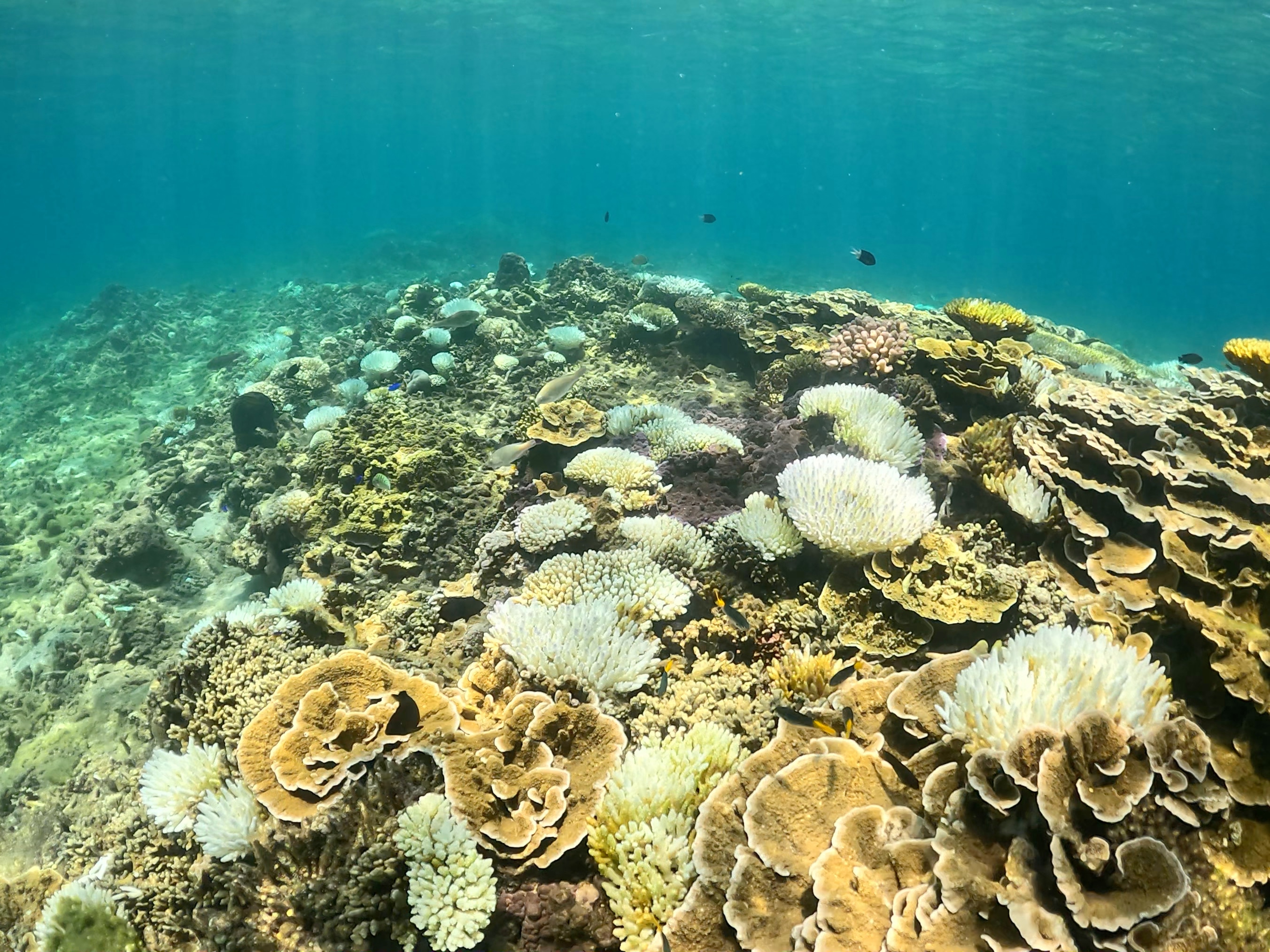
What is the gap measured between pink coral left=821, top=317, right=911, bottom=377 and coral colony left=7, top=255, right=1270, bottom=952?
59 millimetres

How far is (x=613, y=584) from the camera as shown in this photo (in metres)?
4.83

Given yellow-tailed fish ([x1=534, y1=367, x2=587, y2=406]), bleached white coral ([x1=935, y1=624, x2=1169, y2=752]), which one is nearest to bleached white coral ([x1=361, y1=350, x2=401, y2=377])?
yellow-tailed fish ([x1=534, y1=367, x2=587, y2=406])

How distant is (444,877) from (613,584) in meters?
2.26

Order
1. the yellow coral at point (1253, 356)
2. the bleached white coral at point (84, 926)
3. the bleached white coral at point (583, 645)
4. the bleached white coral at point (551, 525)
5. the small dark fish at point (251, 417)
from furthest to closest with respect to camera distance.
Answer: the small dark fish at point (251, 417) < the bleached white coral at point (551, 525) < the yellow coral at point (1253, 356) < the bleached white coral at point (583, 645) < the bleached white coral at point (84, 926)

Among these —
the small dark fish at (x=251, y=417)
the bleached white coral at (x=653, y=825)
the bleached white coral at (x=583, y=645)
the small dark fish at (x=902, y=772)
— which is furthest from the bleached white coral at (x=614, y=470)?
the small dark fish at (x=251, y=417)

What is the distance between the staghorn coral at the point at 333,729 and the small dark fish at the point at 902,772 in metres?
2.38

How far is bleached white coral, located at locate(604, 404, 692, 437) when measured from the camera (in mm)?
7961

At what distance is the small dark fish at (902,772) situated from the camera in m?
3.02

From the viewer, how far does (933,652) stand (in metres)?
4.17

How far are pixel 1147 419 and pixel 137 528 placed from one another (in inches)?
514

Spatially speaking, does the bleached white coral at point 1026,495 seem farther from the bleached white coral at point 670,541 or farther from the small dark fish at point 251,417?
the small dark fish at point 251,417

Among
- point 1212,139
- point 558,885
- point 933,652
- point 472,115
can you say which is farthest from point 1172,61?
point 472,115

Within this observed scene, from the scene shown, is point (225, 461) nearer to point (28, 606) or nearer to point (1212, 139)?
point (28, 606)

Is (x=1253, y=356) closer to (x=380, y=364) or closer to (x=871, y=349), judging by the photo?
(x=871, y=349)
